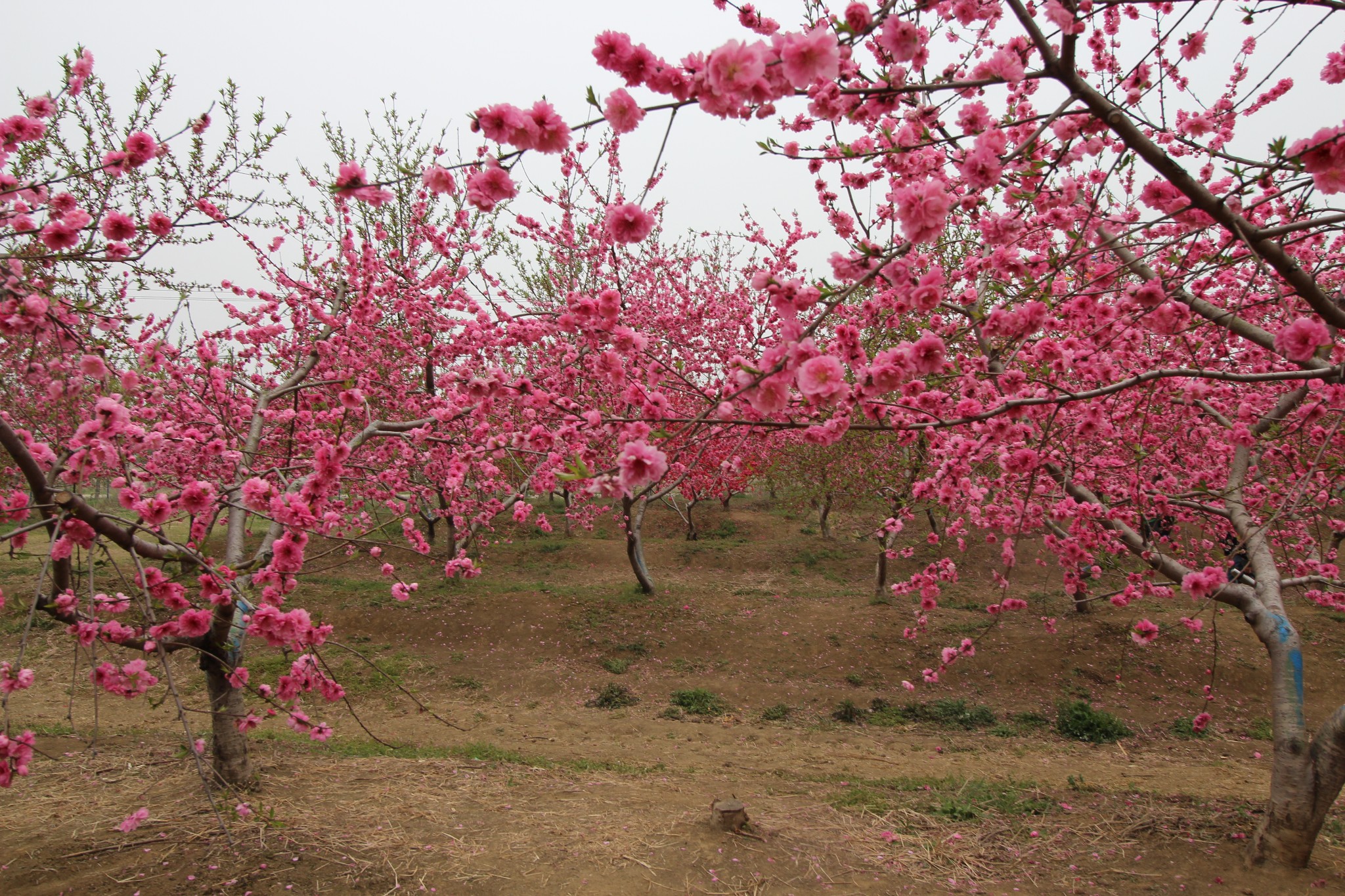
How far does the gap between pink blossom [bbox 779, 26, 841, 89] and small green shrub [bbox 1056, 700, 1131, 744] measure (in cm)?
661

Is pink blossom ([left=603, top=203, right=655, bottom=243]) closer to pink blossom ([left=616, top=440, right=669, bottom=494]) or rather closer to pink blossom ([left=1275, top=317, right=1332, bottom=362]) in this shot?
pink blossom ([left=616, top=440, right=669, bottom=494])

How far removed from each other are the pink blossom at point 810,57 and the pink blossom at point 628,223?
0.66 m

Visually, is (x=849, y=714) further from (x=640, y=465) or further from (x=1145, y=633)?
(x=640, y=465)

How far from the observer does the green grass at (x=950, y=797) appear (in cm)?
435

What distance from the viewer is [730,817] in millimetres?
3881

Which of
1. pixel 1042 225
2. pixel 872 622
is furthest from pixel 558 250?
pixel 1042 225

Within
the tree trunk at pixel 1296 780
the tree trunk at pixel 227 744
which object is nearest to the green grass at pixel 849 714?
the tree trunk at pixel 1296 780

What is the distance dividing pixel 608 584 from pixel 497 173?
9.78 m

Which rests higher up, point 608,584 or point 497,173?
point 497,173

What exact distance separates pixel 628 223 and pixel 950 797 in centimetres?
443

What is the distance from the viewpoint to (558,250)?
11922mm

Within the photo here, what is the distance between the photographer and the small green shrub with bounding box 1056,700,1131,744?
243 inches

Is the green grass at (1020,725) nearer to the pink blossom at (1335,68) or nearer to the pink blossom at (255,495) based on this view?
the pink blossom at (1335,68)

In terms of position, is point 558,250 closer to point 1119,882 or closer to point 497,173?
point 497,173
